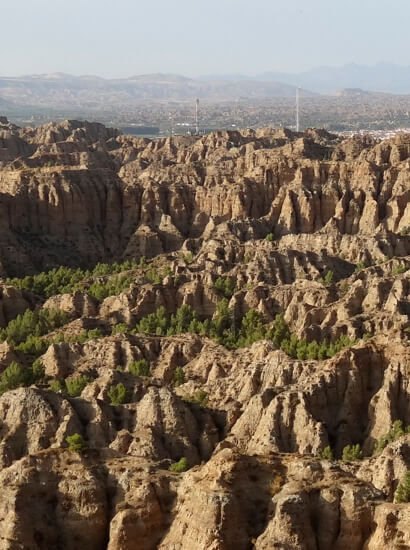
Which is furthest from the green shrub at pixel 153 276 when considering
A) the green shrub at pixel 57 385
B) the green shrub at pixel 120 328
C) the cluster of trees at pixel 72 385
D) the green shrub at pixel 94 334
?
the cluster of trees at pixel 72 385

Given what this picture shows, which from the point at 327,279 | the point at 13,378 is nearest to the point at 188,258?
the point at 327,279

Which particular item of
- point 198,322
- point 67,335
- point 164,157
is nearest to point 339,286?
point 198,322

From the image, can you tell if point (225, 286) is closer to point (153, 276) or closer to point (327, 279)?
point (153, 276)

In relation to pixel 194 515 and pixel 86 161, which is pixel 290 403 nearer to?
pixel 194 515

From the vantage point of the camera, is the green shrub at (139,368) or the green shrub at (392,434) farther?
the green shrub at (139,368)

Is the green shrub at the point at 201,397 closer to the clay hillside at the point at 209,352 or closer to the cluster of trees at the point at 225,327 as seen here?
the clay hillside at the point at 209,352
